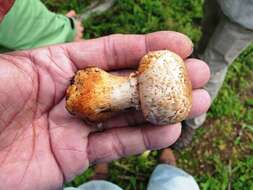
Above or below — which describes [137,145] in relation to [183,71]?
below

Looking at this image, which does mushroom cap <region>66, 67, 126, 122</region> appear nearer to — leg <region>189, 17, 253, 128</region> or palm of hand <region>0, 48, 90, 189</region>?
palm of hand <region>0, 48, 90, 189</region>

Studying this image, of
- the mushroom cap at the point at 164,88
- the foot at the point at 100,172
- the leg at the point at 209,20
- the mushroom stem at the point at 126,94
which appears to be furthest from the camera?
the foot at the point at 100,172

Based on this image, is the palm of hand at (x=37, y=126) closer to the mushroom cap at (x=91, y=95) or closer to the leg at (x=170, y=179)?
the mushroom cap at (x=91, y=95)

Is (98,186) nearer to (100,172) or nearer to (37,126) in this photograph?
(100,172)

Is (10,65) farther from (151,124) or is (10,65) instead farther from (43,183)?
(151,124)

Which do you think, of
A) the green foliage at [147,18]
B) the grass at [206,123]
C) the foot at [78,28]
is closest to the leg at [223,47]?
the grass at [206,123]

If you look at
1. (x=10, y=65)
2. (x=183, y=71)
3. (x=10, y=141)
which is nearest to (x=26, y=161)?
(x=10, y=141)
